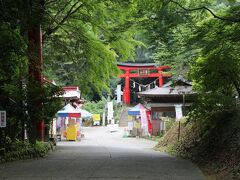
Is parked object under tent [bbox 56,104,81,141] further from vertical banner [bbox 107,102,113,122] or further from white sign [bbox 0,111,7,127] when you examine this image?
vertical banner [bbox 107,102,113,122]

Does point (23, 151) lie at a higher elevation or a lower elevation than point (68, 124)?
lower

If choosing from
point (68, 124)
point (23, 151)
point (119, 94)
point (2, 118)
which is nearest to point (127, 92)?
point (119, 94)

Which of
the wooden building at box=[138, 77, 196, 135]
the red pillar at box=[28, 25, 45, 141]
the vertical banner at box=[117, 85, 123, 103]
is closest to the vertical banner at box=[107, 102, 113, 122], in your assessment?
the vertical banner at box=[117, 85, 123, 103]

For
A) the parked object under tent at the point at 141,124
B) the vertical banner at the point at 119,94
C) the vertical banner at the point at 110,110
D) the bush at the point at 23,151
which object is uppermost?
the vertical banner at the point at 119,94

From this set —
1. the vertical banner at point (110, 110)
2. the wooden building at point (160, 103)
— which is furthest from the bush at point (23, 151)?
the vertical banner at point (110, 110)

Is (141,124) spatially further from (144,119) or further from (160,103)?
(160,103)

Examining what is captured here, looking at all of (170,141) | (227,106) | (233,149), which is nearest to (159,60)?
(227,106)

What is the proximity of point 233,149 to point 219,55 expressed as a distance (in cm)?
354

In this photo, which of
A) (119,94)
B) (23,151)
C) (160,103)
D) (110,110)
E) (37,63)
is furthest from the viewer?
(119,94)

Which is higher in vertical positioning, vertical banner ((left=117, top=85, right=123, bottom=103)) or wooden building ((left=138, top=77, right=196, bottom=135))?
vertical banner ((left=117, top=85, right=123, bottom=103))

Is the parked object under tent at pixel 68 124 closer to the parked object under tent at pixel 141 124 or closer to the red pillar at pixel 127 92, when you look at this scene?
the parked object under tent at pixel 141 124

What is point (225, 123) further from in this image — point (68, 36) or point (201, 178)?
point (68, 36)

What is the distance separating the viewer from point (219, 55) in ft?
45.4

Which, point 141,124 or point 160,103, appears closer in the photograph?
point 160,103
